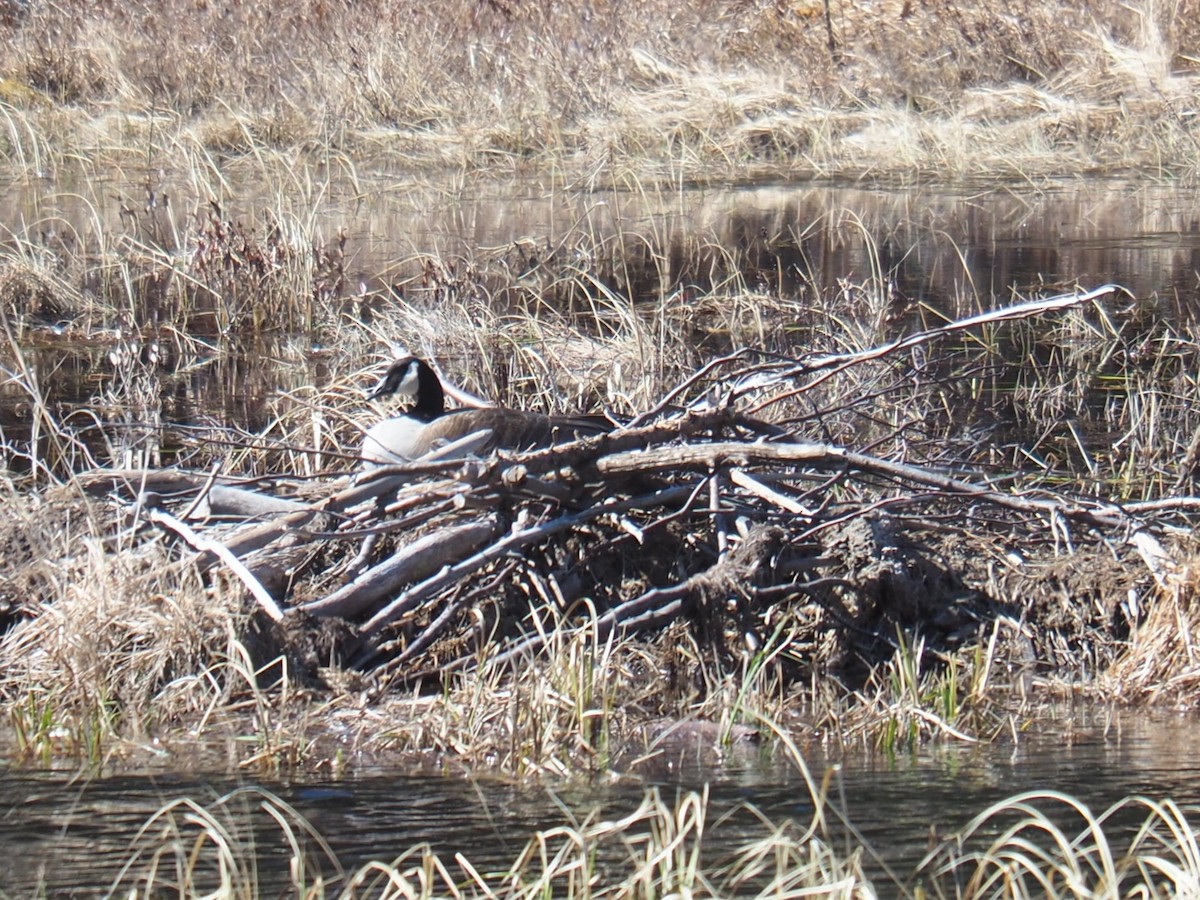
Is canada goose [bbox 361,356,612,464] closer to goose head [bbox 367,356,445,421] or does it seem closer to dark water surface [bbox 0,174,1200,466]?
goose head [bbox 367,356,445,421]

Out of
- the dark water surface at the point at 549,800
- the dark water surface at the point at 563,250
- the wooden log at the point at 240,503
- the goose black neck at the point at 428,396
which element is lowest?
the dark water surface at the point at 563,250

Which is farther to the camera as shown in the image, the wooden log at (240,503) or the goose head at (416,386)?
the goose head at (416,386)

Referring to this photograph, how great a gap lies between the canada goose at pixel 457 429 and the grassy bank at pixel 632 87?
831cm

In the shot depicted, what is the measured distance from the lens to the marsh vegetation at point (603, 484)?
4.33m

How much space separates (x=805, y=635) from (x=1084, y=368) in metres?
3.89

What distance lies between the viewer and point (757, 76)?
16734 millimetres

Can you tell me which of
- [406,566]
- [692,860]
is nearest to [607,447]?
[406,566]

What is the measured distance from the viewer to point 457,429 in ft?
18.5

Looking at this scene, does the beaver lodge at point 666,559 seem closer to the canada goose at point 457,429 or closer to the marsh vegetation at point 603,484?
the marsh vegetation at point 603,484

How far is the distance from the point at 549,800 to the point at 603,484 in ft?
4.15

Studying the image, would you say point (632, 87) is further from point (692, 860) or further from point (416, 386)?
point (692, 860)

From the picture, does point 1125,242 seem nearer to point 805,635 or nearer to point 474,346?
point 474,346

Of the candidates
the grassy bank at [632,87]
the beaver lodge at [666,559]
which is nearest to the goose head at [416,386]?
the beaver lodge at [666,559]

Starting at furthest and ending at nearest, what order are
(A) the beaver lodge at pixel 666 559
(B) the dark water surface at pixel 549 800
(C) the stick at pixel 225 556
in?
(A) the beaver lodge at pixel 666 559 < (C) the stick at pixel 225 556 < (B) the dark water surface at pixel 549 800
